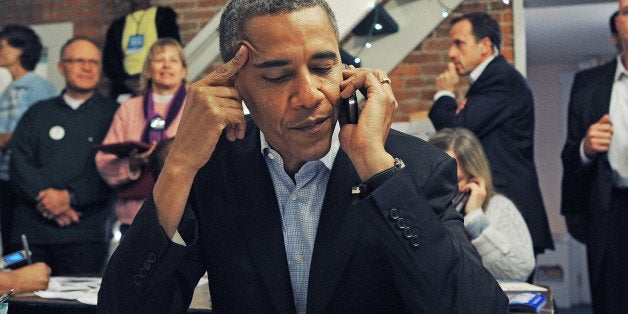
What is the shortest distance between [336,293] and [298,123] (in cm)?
31

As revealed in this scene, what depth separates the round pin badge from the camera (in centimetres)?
392

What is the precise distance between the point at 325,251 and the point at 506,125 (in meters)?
2.45

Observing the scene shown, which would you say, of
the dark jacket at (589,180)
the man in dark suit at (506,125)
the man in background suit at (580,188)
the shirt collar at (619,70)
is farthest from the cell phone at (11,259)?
the shirt collar at (619,70)

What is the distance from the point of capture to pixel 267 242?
1.43m

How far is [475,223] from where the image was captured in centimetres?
269

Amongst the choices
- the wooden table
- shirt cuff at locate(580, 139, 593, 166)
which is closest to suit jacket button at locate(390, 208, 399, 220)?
the wooden table

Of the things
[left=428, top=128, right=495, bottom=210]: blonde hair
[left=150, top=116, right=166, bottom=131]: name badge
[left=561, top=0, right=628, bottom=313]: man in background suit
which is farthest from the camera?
[left=150, top=116, right=166, bottom=131]: name badge

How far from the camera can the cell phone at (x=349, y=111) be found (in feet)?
4.58

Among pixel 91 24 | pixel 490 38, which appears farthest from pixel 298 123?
pixel 91 24

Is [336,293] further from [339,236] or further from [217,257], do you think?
[217,257]

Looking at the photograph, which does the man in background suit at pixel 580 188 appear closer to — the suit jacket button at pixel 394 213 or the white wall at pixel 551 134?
the suit jacket button at pixel 394 213

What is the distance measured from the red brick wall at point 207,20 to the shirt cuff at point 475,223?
6.74 ft

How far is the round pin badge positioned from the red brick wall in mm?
1604

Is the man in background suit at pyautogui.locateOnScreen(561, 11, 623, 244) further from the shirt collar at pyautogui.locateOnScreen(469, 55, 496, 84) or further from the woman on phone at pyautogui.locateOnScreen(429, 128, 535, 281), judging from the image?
the woman on phone at pyautogui.locateOnScreen(429, 128, 535, 281)
